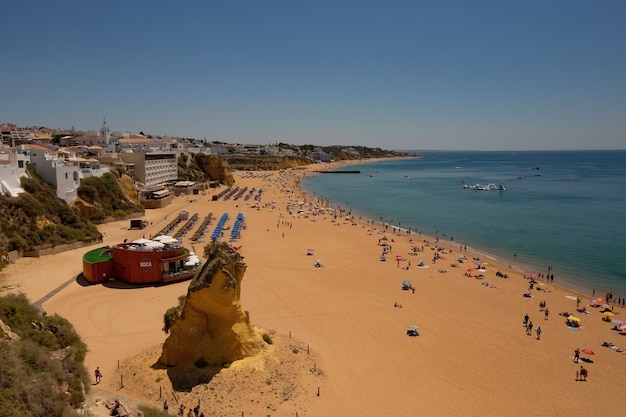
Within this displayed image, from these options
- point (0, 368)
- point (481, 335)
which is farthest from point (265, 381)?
point (481, 335)

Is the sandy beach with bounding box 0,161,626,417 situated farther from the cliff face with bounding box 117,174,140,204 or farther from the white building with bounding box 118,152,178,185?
the white building with bounding box 118,152,178,185

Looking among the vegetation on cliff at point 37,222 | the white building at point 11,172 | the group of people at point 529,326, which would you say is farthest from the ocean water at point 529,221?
the white building at point 11,172

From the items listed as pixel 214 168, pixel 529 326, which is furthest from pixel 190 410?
pixel 214 168

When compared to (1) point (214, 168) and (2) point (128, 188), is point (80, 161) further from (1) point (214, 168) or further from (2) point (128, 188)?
(1) point (214, 168)

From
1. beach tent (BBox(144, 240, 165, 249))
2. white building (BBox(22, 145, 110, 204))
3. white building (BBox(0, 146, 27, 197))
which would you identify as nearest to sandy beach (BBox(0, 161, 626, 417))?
beach tent (BBox(144, 240, 165, 249))

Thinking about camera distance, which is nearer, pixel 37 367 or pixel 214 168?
pixel 37 367

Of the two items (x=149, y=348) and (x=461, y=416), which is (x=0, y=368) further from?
(x=461, y=416)
